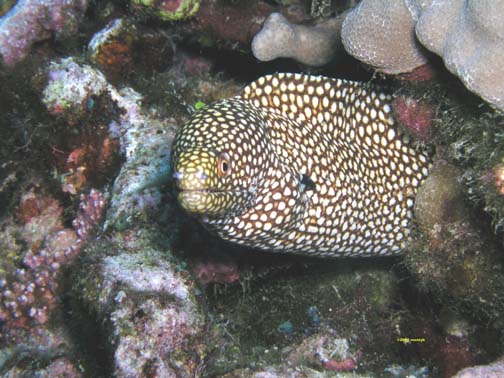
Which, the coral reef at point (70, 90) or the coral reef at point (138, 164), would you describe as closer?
the coral reef at point (138, 164)

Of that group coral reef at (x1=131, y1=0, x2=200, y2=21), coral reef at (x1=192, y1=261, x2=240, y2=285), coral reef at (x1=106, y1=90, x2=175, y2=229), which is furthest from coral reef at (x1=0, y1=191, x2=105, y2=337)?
coral reef at (x1=131, y1=0, x2=200, y2=21)

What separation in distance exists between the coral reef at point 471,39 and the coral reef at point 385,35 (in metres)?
0.21

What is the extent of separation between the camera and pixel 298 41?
4.49 metres

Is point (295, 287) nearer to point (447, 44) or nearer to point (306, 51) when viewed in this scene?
point (306, 51)

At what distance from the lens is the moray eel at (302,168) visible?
2.91 m

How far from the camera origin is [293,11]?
198 inches

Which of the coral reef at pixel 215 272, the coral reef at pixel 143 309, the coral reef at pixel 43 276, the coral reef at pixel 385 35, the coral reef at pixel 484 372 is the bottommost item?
the coral reef at pixel 43 276

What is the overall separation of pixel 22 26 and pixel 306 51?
146 inches

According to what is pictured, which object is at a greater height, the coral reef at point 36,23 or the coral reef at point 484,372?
the coral reef at point 36,23

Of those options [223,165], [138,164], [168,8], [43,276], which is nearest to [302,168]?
[223,165]

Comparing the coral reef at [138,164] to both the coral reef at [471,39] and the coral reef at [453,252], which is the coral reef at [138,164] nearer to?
the coral reef at [453,252]

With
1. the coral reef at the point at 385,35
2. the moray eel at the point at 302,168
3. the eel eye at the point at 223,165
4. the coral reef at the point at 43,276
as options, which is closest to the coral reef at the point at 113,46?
the coral reef at the point at 43,276

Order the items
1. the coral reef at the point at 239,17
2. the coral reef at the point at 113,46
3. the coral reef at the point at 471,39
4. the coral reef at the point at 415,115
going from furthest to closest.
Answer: the coral reef at the point at 113,46
the coral reef at the point at 239,17
the coral reef at the point at 415,115
the coral reef at the point at 471,39

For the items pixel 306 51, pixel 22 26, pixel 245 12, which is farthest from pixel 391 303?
pixel 22 26
